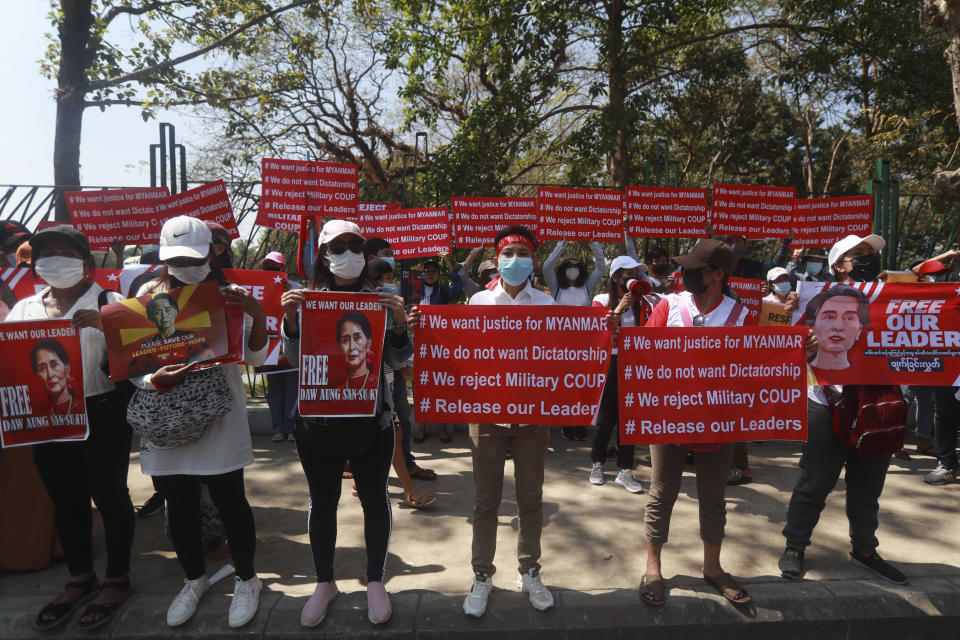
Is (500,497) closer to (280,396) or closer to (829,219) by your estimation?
(280,396)

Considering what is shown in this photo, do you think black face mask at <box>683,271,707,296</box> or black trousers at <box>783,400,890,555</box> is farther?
black trousers at <box>783,400,890,555</box>

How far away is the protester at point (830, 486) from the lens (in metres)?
3.46

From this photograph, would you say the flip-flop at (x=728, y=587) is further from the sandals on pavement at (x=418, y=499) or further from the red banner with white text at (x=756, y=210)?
the red banner with white text at (x=756, y=210)

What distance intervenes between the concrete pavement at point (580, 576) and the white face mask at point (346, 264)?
1.73 m

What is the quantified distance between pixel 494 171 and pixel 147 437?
867 cm

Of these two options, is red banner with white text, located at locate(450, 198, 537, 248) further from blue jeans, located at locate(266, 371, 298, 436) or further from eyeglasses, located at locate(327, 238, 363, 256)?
eyeglasses, located at locate(327, 238, 363, 256)

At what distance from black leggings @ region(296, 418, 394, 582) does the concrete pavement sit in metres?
0.28

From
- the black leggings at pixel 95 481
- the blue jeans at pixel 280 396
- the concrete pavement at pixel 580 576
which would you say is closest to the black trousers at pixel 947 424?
the concrete pavement at pixel 580 576

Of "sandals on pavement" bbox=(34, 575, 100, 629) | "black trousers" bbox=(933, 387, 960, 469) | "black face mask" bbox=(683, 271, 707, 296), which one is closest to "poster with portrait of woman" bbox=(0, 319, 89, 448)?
"sandals on pavement" bbox=(34, 575, 100, 629)

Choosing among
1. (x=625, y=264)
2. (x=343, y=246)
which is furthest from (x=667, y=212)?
(x=343, y=246)

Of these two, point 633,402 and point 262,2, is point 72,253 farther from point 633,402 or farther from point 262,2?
point 262,2

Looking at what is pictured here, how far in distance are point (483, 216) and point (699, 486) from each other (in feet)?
14.2

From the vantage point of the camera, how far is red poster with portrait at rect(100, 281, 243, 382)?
2846 millimetres

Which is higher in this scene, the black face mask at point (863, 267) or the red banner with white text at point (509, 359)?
the black face mask at point (863, 267)
